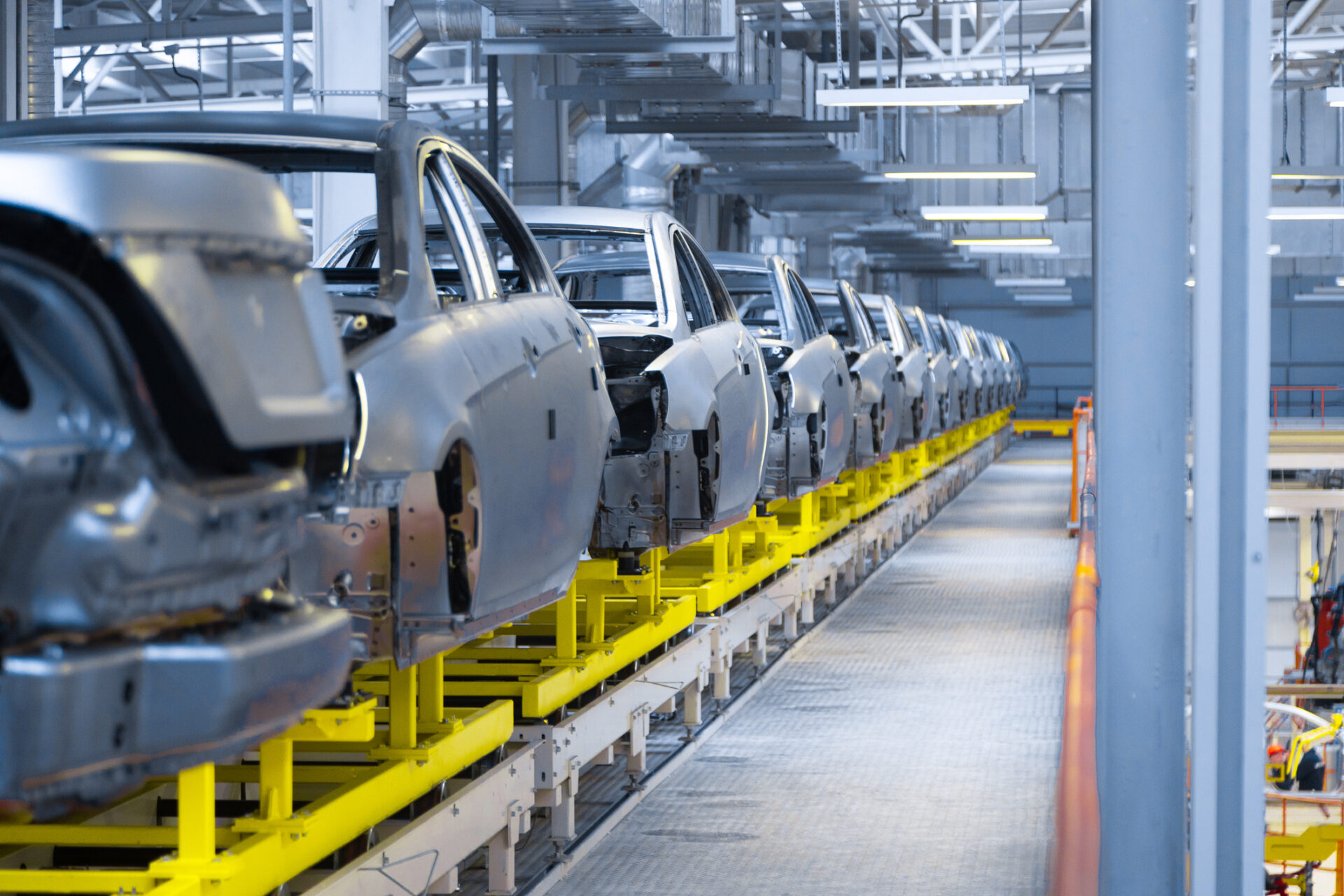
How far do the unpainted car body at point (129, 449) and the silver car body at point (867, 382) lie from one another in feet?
25.4

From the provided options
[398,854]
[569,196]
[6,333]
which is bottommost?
[398,854]

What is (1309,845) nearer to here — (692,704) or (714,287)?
(692,704)

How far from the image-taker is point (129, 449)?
154 centimetres

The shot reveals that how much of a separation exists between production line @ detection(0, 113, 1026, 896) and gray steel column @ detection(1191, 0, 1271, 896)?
1470mm

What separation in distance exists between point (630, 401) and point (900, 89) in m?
6.29

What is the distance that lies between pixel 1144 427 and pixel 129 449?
256cm

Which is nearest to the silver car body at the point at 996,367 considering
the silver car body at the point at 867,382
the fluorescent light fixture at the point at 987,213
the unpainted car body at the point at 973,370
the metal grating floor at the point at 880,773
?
the unpainted car body at the point at 973,370

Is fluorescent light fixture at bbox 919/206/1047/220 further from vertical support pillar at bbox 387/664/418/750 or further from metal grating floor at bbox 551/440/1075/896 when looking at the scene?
vertical support pillar at bbox 387/664/418/750

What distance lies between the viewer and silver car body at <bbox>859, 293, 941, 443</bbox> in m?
11.8

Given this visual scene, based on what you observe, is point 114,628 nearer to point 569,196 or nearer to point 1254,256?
point 1254,256

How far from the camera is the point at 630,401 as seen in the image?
5.29m

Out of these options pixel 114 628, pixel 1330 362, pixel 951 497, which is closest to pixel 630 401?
pixel 114 628

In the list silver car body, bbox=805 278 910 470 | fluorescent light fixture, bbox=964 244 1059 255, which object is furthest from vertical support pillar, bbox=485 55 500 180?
fluorescent light fixture, bbox=964 244 1059 255

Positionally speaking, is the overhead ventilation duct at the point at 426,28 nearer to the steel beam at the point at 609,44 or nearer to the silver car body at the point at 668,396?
the steel beam at the point at 609,44
